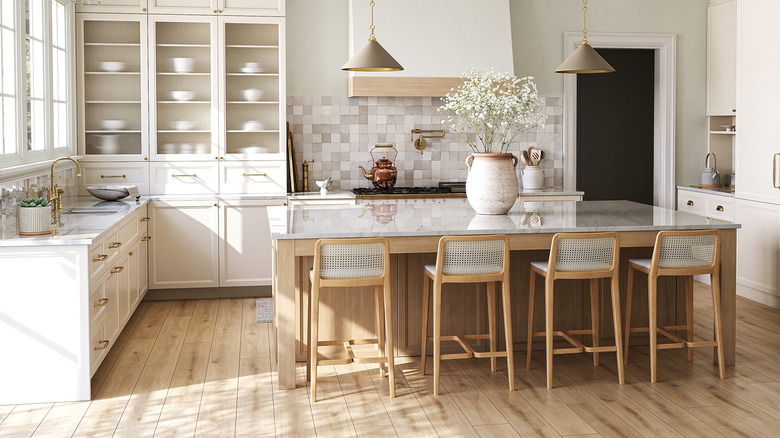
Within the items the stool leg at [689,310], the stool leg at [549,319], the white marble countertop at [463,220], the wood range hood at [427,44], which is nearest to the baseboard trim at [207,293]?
the white marble countertop at [463,220]

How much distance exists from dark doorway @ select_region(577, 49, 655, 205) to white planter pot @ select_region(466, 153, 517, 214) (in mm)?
4392

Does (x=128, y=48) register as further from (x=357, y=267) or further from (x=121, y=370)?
(x=357, y=267)

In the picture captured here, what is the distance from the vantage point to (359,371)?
440cm

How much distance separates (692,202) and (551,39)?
194cm

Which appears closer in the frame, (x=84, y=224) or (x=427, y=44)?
(x=84, y=224)

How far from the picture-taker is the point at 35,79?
5.20 metres

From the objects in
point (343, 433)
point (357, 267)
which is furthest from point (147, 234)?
point (343, 433)

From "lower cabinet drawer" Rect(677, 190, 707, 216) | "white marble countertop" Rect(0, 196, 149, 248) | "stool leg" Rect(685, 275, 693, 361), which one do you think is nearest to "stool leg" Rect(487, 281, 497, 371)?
"stool leg" Rect(685, 275, 693, 361)

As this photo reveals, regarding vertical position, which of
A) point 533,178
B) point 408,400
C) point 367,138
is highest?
point 367,138

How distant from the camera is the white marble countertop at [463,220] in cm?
400

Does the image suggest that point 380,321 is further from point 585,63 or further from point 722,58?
point 722,58

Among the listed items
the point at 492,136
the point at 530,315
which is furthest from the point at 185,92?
the point at 530,315

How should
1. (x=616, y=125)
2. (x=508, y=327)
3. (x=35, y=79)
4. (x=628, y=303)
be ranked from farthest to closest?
(x=616, y=125) < (x=35, y=79) < (x=628, y=303) < (x=508, y=327)

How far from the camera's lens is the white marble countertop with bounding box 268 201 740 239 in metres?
4.00
